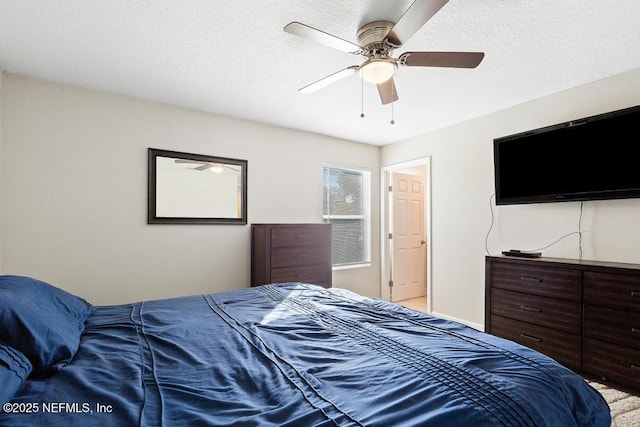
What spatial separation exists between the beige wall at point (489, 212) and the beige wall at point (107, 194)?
2.14m

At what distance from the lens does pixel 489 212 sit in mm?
3424

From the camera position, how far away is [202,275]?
3293 millimetres

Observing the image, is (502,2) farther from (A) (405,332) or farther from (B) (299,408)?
(B) (299,408)

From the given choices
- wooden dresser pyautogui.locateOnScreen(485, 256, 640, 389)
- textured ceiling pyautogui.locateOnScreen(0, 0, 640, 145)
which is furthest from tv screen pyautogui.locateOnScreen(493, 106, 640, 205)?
wooden dresser pyautogui.locateOnScreen(485, 256, 640, 389)

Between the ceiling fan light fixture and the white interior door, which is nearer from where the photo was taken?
the ceiling fan light fixture

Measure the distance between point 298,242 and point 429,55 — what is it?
7.54 feet

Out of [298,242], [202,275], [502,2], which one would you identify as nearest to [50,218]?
[202,275]

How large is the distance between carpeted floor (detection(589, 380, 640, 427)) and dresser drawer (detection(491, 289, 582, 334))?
0.40 meters

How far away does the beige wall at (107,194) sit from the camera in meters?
2.50

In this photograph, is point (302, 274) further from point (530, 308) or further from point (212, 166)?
point (530, 308)

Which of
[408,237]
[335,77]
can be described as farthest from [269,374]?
[408,237]

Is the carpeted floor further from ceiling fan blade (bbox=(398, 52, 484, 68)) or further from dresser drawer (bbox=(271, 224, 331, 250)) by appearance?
dresser drawer (bbox=(271, 224, 331, 250))

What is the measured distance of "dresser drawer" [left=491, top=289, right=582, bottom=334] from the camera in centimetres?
239

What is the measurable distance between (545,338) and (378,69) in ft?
8.27
